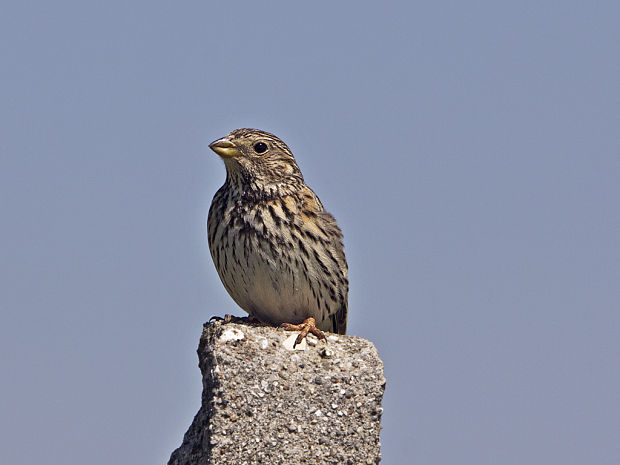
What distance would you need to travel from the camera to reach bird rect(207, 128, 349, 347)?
9.52 meters

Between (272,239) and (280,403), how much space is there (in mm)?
2609

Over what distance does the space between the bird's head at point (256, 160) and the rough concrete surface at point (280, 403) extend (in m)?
2.69

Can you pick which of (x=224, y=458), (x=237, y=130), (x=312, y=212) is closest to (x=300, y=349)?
(x=224, y=458)

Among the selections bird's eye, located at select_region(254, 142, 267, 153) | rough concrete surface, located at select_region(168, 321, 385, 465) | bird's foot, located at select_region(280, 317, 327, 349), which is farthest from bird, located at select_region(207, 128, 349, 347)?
rough concrete surface, located at select_region(168, 321, 385, 465)

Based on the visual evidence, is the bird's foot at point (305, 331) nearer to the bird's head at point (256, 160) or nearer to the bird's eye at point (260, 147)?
the bird's head at point (256, 160)

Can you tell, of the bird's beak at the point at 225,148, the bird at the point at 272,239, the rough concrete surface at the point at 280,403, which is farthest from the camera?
the bird's beak at the point at 225,148

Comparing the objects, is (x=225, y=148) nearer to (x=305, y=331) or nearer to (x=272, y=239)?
(x=272, y=239)

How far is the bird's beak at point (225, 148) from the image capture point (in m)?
9.95

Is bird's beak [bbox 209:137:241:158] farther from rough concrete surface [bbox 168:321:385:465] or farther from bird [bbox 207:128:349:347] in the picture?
rough concrete surface [bbox 168:321:385:465]

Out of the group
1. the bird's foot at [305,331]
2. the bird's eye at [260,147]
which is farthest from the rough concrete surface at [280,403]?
the bird's eye at [260,147]

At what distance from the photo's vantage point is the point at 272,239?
375 inches

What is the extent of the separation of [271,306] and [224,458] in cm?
287

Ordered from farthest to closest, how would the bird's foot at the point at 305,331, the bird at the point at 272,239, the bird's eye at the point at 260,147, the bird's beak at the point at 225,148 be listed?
the bird's eye at the point at 260,147 → the bird's beak at the point at 225,148 → the bird at the point at 272,239 → the bird's foot at the point at 305,331

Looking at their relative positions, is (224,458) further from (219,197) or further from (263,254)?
(219,197)
